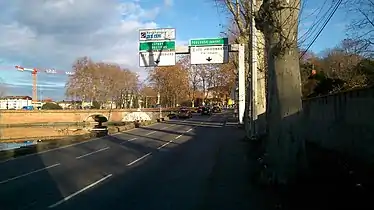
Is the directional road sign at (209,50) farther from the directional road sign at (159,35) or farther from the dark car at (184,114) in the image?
the dark car at (184,114)

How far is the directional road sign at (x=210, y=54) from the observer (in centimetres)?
3678

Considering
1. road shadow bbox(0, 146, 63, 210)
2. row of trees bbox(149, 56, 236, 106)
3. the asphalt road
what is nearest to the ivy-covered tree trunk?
the asphalt road

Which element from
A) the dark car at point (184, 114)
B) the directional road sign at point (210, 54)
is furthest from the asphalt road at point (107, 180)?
the dark car at point (184, 114)

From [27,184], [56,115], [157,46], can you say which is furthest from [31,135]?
[27,184]

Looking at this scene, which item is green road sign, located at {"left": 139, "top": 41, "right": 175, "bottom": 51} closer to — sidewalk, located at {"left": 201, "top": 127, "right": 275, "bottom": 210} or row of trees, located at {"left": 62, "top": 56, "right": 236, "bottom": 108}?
sidewalk, located at {"left": 201, "top": 127, "right": 275, "bottom": 210}

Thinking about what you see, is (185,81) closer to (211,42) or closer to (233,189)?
(211,42)

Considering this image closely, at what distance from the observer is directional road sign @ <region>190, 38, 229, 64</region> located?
3678 centimetres

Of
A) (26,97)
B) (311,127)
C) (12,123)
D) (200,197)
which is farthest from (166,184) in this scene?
(26,97)

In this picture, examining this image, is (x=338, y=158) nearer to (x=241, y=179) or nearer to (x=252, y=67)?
(x=241, y=179)

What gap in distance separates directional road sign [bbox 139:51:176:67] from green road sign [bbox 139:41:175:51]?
0.32 metres

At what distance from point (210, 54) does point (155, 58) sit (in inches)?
173

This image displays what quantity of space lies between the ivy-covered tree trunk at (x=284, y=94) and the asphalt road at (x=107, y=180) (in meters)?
2.10

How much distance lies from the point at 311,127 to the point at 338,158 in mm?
5987

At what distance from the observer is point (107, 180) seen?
13.3 m
